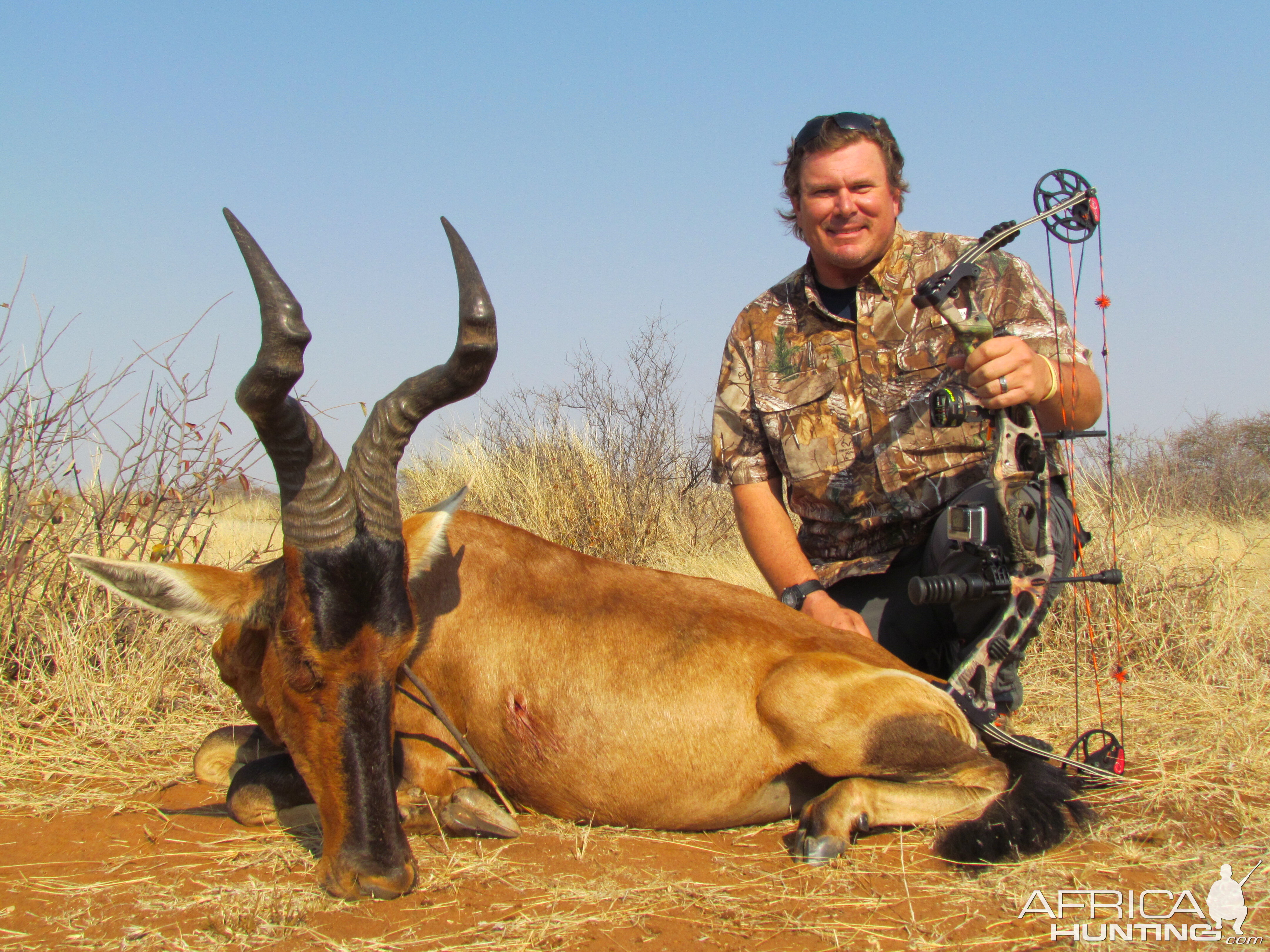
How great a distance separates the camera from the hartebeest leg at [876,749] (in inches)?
145

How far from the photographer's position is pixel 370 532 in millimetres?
3457

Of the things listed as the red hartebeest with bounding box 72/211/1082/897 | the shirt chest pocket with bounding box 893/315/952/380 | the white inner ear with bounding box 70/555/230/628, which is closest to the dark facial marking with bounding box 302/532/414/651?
the red hartebeest with bounding box 72/211/1082/897

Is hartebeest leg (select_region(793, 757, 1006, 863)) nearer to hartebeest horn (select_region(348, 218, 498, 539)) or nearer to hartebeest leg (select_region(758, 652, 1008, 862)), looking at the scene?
hartebeest leg (select_region(758, 652, 1008, 862))

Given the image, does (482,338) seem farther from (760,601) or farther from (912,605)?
(912,605)

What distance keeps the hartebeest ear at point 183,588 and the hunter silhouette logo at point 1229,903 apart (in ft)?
11.1

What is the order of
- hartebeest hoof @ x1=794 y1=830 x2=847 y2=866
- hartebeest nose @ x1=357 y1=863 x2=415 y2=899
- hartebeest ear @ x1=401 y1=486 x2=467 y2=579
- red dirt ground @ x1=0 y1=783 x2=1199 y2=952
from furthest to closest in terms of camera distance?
hartebeest ear @ x1=401 y1=486 x2=467 y2=579 < hartebeest hoof @ x1=794 y1=830 x2=847 y2=866 < hartebeest nose @ x1=357 y1=863 x2=415 y2=899 < red dirt ground @ x1=0 y1=783 x2=1199 y2=952

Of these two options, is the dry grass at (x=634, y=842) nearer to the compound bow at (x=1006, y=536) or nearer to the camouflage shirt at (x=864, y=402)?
the compound bow at (x=1006, y=536)

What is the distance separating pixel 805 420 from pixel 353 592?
3260 mm

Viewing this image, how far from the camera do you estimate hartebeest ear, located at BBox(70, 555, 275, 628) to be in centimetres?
358

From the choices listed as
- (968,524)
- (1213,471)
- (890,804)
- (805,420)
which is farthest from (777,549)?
(1213,471)

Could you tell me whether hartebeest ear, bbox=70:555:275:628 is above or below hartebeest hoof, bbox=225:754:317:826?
above

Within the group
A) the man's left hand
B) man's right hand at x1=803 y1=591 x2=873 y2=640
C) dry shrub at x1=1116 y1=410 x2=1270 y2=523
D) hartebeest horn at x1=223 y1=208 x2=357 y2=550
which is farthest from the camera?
dry shrub at x1=1116 y1=410 x2=1270 y2=523

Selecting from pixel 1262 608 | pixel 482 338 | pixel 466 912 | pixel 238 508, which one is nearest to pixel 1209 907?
pixel 466 912

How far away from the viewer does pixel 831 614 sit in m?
5.25
